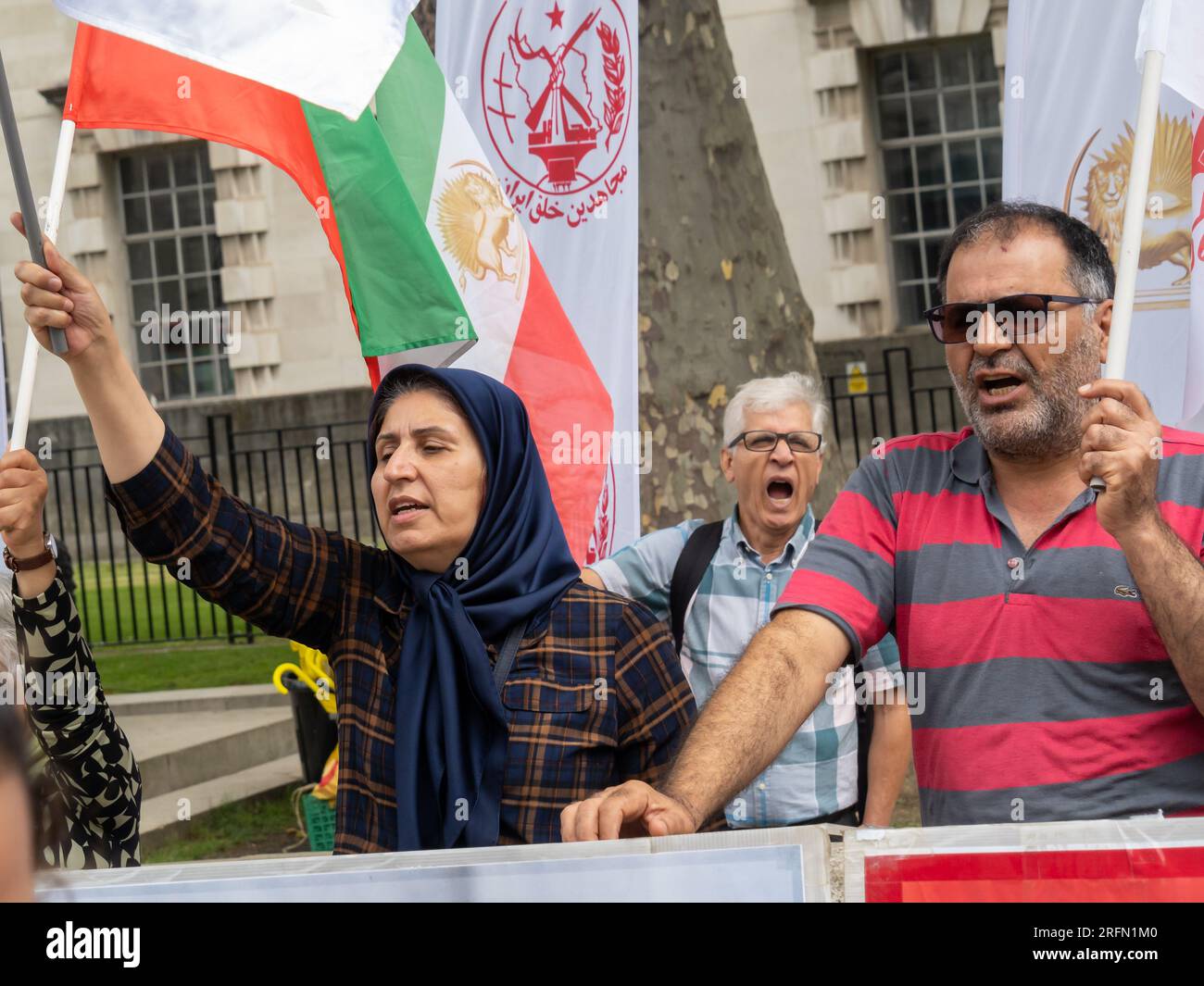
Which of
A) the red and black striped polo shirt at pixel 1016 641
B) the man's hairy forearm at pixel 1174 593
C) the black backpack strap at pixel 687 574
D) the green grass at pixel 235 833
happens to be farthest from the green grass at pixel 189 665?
the man's hairy forearm at pixel 1174 593

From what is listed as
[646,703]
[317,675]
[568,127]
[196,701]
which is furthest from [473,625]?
[196,701]

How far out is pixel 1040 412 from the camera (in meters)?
2.44

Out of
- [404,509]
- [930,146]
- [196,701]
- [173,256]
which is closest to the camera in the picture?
[404,509]

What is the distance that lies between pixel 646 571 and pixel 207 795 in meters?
4.02

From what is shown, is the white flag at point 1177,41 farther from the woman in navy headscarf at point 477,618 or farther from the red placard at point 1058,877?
the red placard at point 1058,877

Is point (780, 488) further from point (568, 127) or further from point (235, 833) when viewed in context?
point (235, 833)

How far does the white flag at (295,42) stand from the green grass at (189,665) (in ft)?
23.1

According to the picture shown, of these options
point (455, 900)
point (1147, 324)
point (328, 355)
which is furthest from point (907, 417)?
point (455, 900)

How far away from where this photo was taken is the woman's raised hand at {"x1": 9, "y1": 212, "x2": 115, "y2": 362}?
8.61 ft

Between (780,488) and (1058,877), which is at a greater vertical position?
(780,488)

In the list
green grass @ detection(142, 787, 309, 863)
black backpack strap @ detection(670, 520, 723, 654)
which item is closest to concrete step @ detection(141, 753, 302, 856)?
green grass @ detection(142, 787, 309, 863)

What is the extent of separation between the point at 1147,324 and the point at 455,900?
3529 millimetres

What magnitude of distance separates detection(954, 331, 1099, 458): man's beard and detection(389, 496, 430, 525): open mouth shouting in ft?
3.49

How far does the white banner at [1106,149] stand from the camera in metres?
4.33
